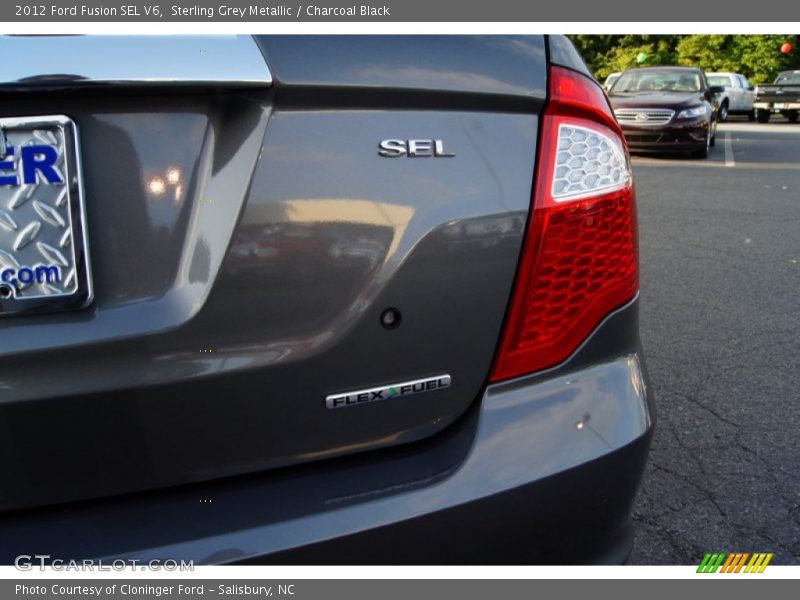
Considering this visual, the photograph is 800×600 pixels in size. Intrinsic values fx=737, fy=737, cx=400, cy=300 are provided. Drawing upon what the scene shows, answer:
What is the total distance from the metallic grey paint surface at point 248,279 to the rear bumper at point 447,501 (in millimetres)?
51

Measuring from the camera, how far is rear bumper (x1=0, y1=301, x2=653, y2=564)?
4.07 ft

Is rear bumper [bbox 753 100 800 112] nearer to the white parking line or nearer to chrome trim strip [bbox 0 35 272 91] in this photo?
the white parking line

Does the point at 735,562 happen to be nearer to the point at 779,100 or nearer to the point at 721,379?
the point at 721,379

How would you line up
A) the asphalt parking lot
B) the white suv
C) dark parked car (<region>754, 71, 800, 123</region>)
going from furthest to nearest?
the white suv
dark parked car (<region>754, 71, 800, 123</region>)
the asphalt parking lot

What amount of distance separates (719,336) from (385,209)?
327 cm

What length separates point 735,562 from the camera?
214 cm

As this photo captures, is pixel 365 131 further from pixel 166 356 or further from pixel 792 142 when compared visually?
pixel 792 142

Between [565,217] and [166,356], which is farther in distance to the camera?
[565,217]

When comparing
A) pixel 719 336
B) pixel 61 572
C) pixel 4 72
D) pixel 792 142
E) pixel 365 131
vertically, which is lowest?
pixel 792 142

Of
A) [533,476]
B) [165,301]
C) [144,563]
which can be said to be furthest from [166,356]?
[533,476]

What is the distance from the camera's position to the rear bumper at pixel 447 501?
4.07ft

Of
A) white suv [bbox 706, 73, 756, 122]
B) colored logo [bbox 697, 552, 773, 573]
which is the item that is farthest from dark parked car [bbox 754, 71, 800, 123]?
colored logo [bbox 697, 552, 773, 573]

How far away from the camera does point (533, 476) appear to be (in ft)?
4.39

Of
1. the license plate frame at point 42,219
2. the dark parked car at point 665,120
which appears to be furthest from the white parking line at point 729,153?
the license plate frame at point 42,219
